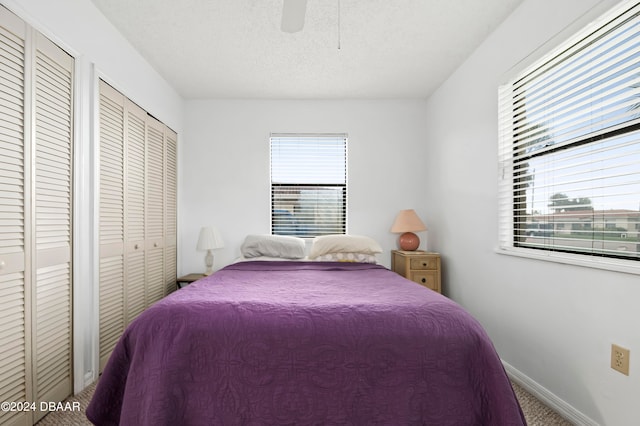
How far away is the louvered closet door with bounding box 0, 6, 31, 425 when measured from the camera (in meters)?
1.55

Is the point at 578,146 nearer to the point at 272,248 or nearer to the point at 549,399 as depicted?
the point at 549,399

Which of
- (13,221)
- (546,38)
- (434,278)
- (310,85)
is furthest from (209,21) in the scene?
(434,278)

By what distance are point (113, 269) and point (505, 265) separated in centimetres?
291

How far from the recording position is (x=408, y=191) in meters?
3.90

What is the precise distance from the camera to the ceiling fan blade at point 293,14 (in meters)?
1.54

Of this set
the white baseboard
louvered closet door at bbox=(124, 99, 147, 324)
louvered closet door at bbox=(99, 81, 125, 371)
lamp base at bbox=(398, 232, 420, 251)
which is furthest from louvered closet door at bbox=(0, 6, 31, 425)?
lamp base at bbox=(398, 232, 420, 251)

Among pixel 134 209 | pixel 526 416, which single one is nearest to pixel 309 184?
pixel 134 209

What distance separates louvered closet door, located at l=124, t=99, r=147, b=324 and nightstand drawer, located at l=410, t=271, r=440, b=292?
100 inches

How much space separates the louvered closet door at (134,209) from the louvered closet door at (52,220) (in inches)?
25.1

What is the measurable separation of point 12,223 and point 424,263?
312 cm

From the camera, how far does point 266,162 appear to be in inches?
152

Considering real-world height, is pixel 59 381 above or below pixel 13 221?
below

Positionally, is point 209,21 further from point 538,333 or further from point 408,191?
point 538,333

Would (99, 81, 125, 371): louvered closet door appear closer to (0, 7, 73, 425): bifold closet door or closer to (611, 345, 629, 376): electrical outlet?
(0, 7, 73, 425): bifold closet door
